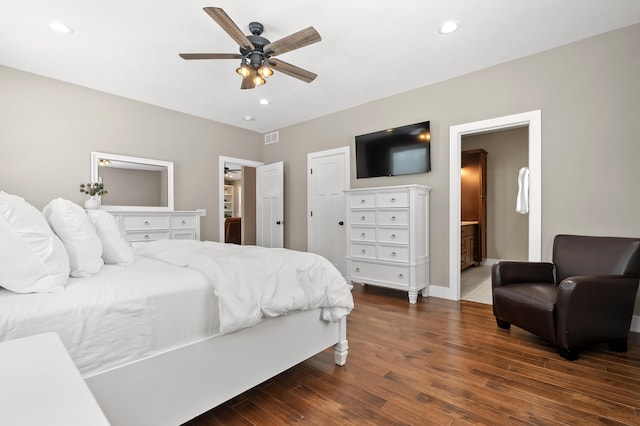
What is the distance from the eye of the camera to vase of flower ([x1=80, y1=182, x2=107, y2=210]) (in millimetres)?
3607

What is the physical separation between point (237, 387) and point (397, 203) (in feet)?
8.62

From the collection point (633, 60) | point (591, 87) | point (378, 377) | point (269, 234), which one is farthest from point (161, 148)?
point (633, 60)

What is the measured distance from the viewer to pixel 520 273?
2.70 metres

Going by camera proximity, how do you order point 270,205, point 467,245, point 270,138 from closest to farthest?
1. point 467,245
2. point 270,205
3. point 270,138

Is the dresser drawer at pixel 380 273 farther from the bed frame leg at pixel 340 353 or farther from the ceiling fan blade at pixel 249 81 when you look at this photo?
the ceiling fan blade at pixel 249 81

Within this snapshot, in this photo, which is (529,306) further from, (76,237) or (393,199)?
(76,237)

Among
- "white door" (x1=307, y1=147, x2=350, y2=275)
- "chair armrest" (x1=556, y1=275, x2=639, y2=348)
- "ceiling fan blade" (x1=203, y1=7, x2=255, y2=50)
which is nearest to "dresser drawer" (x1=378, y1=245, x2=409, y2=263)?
"white door" (x1=307, y1=147, x2=350, y2=275)

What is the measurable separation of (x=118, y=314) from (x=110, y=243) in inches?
26.8

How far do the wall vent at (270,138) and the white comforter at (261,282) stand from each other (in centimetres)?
376

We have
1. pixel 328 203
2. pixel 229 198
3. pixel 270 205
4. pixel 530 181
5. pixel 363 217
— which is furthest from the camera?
pixel 229 198

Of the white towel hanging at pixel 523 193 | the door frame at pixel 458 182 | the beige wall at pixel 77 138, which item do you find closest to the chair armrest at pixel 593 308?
the door frame at pixel 458 182

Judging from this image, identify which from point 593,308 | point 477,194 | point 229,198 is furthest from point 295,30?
point 229,198

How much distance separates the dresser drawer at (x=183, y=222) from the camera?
4.18 m

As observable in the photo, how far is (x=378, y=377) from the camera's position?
1.91m
